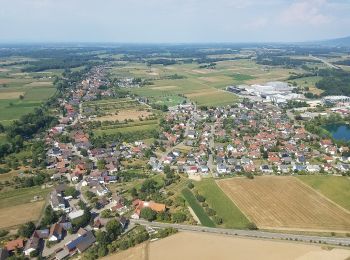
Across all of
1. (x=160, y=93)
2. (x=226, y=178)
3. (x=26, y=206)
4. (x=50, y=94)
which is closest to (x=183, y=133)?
(x=226, y=178)

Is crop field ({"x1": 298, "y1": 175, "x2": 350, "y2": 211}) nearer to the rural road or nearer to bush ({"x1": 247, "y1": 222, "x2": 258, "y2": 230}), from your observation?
the rural road

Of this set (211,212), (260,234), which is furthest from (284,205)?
(211,212)

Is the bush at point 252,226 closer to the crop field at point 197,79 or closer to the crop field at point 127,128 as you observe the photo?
the crop field at point 127,128

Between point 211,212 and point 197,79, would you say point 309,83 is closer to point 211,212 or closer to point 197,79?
point 197,79

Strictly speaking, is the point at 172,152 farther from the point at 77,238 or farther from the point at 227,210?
the point at 77,238

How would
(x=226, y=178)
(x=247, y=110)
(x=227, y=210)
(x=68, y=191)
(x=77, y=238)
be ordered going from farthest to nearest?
(x=247, y=110), (x=226, y=178), (x=68, y=191), (x=227, y=210), (x=77, y=238)
